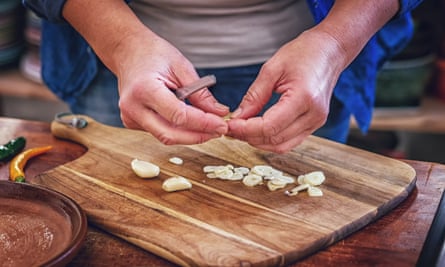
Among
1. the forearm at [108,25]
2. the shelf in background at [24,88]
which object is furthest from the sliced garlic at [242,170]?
the shelf in background at [24,88]

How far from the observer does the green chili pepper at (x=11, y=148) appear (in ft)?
3.51

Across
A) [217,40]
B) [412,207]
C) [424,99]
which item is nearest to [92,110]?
[217,40]

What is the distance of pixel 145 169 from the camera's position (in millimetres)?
986

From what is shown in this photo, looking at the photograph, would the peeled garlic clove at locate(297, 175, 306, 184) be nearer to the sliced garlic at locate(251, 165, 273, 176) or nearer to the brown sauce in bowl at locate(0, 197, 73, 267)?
the sliced garlic at locate(251, 165, 273, 176)

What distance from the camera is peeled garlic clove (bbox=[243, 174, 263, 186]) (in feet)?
3.19

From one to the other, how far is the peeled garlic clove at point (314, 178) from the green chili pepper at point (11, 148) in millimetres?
444

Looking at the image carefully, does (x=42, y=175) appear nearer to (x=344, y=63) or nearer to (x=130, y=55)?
(x=130, y=55)

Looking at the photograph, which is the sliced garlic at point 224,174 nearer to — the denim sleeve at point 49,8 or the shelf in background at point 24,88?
the denim sleeve at point 49,8

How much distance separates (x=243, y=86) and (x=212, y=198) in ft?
Answer: 1.23

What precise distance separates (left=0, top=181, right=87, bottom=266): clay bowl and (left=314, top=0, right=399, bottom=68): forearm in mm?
440

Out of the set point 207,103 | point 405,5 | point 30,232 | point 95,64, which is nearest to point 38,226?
point 30,232

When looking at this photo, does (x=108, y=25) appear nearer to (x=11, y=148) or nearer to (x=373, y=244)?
(x=11, y=148)

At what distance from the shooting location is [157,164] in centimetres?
104

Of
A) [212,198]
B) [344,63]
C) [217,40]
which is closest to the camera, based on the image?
[212,198]
